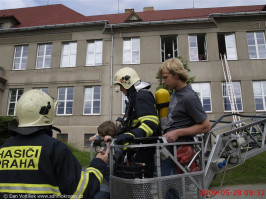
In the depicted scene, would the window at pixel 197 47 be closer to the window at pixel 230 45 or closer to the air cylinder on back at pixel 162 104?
the window at pixel 230 45

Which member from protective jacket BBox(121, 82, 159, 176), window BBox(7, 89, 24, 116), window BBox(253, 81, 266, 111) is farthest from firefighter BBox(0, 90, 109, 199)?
window BBox(7, 89, 24, 116)

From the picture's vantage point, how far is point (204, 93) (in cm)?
1371

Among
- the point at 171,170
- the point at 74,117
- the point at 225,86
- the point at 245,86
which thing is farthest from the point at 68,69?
the point at 171,170

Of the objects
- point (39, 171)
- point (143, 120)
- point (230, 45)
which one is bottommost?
point (39, 171)

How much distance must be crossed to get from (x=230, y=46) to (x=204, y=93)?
4199mm

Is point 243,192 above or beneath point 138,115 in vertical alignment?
beneath

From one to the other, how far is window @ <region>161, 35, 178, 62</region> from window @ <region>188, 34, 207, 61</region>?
1159mm

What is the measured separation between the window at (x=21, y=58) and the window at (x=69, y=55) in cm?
341

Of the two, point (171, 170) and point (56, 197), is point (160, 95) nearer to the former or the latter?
point (171, 170)

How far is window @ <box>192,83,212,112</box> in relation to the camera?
13531 millimetres

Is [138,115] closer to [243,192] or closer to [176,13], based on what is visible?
[243,192]

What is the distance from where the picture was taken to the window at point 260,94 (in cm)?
1323

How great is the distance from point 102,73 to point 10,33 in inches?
363

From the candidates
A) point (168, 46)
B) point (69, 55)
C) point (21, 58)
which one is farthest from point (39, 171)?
point (21, 58)
